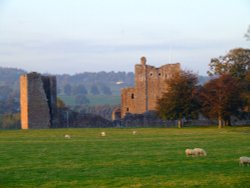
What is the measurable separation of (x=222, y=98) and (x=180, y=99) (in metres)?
4.59

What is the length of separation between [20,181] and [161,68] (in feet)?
211

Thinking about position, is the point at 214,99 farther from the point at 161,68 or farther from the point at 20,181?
the point at 20,181

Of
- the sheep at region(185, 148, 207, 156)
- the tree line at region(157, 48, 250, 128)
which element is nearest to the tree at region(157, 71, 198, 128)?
the tree line at region(157, 48, 250, 128)

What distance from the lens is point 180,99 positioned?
6069 centimetres

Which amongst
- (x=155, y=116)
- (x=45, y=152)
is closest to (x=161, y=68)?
(x=155, y=116)

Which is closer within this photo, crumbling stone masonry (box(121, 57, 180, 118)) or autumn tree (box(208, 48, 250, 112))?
autumn tree (box(208, 48, 250, 112))

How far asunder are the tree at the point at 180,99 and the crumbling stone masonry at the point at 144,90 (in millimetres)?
18835

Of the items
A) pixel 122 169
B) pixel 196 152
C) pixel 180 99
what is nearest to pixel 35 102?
pixel 180 99

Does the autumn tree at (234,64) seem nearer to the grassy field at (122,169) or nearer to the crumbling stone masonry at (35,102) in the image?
the crumbling stone masonry at (35,102)

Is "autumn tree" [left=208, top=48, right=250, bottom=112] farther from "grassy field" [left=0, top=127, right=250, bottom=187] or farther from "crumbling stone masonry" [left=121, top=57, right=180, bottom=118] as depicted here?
"grassy field" [left=0, top=127, right=250, bottom=187]

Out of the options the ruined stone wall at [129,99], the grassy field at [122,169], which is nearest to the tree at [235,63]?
the ruined stone wall at [129,99]

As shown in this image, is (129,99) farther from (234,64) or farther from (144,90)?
(234,64)

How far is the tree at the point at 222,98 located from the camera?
57.6 m

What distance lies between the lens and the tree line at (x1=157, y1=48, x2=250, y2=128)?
189 ft
